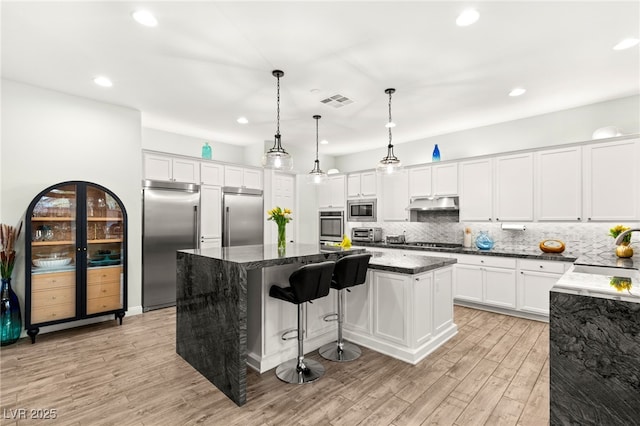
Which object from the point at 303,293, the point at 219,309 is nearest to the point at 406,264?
the point at 303,293

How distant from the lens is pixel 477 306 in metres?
4.85

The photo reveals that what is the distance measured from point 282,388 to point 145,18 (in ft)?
10.2

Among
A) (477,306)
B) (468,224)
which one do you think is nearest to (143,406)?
(477,306)

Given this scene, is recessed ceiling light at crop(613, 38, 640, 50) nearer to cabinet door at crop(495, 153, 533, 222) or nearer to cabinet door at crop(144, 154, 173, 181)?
cabinet door at crop(495, 153, 533, 222)

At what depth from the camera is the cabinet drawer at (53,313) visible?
3.53 meters

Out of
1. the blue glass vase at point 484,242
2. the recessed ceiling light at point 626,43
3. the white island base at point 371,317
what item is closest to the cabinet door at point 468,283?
the blue glass vase at point 484,242

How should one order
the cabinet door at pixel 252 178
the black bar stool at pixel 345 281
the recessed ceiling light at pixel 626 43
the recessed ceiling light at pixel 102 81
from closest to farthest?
the recessed ceiling light at pixel 626 43, the black bar stool at pixel 345 281, the recessed ceiling light at pixel 102 81, the cabinet door at pixel 252 178

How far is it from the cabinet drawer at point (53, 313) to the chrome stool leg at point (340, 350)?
302 centimetres

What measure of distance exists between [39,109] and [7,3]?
5.96 feet

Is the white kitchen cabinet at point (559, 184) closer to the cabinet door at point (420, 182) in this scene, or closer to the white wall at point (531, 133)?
the white wall at point (531, 133)

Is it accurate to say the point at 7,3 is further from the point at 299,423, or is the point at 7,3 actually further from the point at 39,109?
the point at 299,423

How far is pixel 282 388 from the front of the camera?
8.36ft

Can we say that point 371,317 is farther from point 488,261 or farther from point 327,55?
point 327,55

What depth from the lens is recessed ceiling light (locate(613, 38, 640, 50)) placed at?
278 centimetres
